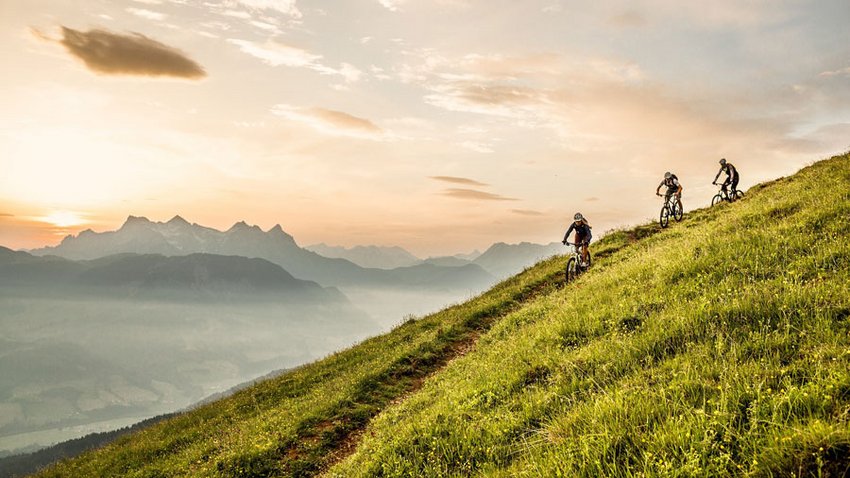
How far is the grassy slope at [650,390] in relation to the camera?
4.61 m

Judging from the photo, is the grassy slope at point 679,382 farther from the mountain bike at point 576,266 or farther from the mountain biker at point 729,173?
the mountain biker at point 729,173

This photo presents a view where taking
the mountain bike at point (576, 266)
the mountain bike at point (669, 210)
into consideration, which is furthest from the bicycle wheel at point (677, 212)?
the mountain bike at point (576, 266)

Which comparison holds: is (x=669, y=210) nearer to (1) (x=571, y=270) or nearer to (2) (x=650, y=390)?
(1) (x=571, y=270)

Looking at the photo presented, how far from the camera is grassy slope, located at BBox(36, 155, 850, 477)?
4.61m

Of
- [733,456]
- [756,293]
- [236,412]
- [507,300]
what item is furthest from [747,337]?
[236,412]

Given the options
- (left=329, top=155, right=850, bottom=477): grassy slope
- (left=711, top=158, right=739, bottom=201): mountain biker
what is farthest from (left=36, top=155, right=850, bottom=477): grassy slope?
(left=711, top=158, right=739, bottom=201): mountain biker

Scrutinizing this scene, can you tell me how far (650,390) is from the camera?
589 centimetres

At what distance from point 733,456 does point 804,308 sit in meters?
4.16

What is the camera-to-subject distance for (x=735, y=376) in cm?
542

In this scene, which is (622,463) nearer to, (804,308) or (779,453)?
(779,453)

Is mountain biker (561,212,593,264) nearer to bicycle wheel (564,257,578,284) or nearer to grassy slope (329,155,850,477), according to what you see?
bicycle wheel (564,257,578,284)

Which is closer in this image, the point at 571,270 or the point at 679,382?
the point at 679,382

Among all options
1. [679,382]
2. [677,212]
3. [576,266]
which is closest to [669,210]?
[677,212]

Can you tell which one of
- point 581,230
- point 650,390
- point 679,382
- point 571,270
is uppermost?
point 581,230
